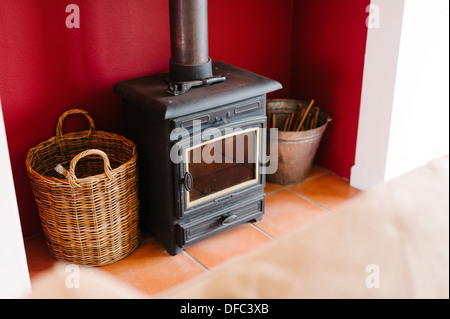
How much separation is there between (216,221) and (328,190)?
82 cm

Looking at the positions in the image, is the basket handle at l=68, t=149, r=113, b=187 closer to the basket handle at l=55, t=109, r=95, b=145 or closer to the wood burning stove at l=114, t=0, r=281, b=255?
the wood burning stove at l=114, t=0, r=281, b=255

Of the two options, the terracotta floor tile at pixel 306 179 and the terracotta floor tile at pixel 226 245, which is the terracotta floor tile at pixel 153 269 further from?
the terracotta floor tile at pixel 306 179

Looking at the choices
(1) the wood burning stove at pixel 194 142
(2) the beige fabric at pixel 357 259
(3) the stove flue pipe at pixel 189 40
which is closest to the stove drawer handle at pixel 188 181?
(1) the wood burning stove at pixel 194 142

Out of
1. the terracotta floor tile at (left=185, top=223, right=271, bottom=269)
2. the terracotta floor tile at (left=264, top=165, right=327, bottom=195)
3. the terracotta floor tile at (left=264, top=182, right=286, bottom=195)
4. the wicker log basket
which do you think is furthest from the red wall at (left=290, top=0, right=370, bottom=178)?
the wicker log basket

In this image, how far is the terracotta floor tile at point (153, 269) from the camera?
90.4 inches

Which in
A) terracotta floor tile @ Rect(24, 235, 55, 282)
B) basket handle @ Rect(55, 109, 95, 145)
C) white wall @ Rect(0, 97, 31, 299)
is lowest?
terracotta floor tile @ Rect(24, 235, 55, 282)

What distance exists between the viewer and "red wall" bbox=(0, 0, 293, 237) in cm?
224

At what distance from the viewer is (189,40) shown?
2289 mm

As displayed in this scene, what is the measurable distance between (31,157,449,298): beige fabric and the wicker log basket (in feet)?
4.55

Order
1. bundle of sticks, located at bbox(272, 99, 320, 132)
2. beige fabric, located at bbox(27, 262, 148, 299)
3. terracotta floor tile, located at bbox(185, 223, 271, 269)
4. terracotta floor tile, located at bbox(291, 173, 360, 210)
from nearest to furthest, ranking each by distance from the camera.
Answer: beige fabric, located at bbox(27, 262, 148, 299), terracotta floor tile, located at bbox(185, 223, 271, 269), terracotta floor tile, located at bbox(291, 173, 360, 210), bundle of sticks, located at bbox(272, 99, 320, 132)

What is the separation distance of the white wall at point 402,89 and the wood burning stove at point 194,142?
0.63 m
